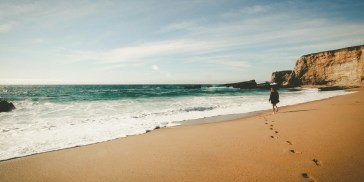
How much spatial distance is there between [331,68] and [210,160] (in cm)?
5679

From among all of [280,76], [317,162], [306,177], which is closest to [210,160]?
[306,177]

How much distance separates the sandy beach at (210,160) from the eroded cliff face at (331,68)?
156ft

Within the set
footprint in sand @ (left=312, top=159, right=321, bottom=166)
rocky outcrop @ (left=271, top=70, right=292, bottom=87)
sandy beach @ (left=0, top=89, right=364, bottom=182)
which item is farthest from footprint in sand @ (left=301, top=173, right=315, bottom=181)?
rocky outcrop @ (left=271, top=70, right=292, bottom=87)

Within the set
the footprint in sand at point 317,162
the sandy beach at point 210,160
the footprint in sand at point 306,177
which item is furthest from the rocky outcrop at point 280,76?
the footprint in sand at point 306,177

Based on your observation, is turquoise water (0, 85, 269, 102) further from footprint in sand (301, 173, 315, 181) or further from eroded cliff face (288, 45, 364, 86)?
footprint in sand (301, 173, 315, 181)

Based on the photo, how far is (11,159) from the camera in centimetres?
492

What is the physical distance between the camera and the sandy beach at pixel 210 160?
3545mm

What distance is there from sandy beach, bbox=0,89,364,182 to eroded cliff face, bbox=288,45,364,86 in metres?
47.7

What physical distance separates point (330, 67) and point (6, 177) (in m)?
59.4

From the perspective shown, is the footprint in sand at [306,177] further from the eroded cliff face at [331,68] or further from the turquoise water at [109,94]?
the eroded cliff face at [331,68]

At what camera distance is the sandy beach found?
3545 millimetres

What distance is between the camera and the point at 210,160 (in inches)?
166

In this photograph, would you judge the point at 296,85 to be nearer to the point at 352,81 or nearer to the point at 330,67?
the point at 330,67

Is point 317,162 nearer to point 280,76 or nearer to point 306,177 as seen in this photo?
point 306,177
